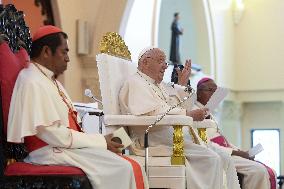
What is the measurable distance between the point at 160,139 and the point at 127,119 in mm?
436

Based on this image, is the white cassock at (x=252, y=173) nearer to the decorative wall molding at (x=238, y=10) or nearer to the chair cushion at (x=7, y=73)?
Result: the chair cushion at (x=7, y=73)

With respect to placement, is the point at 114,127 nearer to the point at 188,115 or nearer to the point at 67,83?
the point at 188,115

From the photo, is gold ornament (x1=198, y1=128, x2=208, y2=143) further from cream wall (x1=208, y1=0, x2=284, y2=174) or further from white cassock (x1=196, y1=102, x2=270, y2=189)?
cream wall (x1=208, y1=0, x2=284, y2=174)

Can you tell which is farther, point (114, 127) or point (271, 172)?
point (271, 172)

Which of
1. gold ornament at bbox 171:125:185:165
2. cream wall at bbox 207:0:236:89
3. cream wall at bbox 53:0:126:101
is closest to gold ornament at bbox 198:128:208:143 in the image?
gold ornament at bbox 171:125:185:165

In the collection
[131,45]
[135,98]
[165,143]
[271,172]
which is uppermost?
[131,45]

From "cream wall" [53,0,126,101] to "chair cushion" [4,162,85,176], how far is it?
531cm

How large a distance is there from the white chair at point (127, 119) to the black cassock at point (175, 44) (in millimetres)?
8672

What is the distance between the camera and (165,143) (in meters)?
5.26

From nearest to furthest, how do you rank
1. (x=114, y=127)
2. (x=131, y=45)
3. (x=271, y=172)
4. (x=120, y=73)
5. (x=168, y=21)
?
(x=114, y=127)
(x=120, y=73)
(x=271, y=172)
(x=131, y=45)
(x=168, y=21)

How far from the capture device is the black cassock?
14.2 meters

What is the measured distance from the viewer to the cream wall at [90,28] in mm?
9117

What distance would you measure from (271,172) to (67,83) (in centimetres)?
364

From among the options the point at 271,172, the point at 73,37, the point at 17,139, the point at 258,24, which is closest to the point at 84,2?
the point at 73,37
